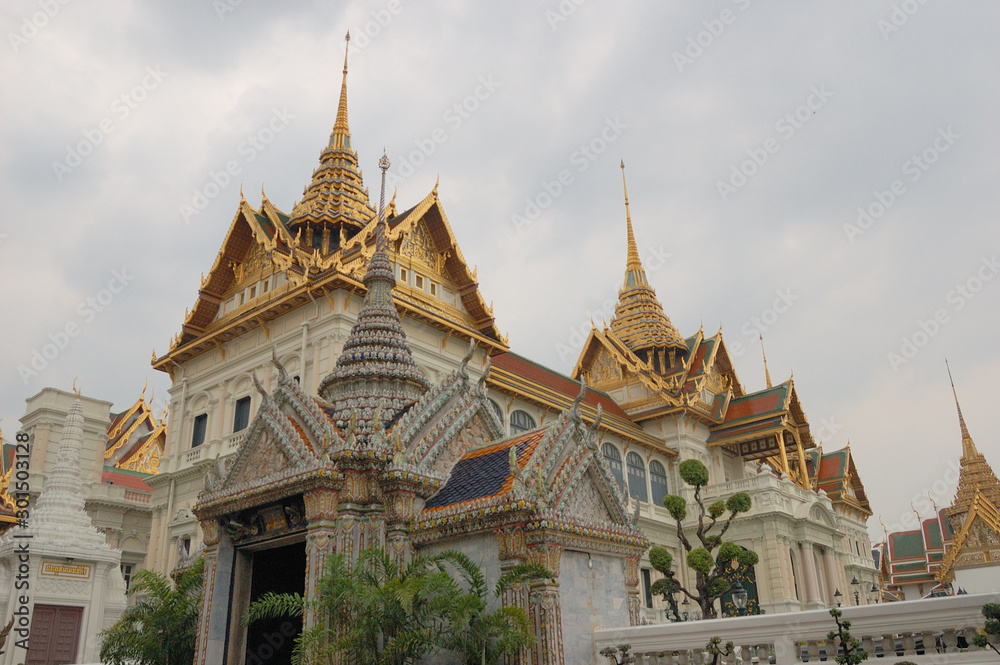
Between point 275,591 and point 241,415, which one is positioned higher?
point 241,415

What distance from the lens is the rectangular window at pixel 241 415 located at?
78.5 feet

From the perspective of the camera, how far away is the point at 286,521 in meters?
7.92

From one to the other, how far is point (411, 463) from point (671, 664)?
9.08 ft

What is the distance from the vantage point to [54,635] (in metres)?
18.2

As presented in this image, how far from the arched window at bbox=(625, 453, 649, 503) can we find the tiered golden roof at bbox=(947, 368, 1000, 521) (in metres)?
28.4

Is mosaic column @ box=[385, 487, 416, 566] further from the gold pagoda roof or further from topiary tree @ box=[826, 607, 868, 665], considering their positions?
the gold pagoda roof

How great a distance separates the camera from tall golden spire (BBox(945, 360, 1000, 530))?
52.3 meters

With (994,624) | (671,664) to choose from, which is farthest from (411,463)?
(994,624)

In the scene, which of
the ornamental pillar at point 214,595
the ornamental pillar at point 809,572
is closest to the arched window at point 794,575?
the ornamental pillar at point 809,572

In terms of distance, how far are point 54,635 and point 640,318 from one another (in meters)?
30.5

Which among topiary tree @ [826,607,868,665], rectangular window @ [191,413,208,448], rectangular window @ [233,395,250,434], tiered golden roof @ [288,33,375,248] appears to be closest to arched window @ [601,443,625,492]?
tiered golden roof @ [288,33,375,248]

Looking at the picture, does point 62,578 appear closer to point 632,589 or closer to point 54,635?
point 54,635

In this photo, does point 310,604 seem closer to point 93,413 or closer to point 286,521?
point 286,521

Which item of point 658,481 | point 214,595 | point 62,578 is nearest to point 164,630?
point 214,595
